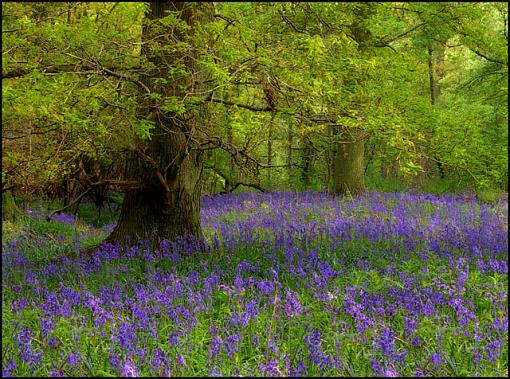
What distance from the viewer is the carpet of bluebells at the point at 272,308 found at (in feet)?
11.0

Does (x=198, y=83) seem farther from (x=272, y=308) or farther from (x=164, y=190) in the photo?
(x=272, y=308)

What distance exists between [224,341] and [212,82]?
324cm

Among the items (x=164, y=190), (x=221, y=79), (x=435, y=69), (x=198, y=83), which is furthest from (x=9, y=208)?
(x=435, y=69)

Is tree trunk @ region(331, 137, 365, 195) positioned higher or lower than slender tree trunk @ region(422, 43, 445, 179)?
lower

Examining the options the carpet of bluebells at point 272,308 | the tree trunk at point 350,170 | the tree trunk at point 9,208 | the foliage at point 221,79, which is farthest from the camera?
the tree trunk at point 350,170

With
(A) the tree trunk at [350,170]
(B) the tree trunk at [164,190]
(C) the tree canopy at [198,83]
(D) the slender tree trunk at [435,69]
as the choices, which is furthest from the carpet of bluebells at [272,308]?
(D) the slender tree trunk at [435,69]

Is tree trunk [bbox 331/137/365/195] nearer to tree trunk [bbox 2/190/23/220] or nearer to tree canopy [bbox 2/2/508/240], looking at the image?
tree canopy [bbox 2/2/508/240]

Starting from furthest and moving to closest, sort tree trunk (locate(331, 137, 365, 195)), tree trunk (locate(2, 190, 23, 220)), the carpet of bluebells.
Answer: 1. tree trunk (locate(331, 137, 365, 195))
2. tree trunk (locate(2, 190, 23, 220))
3. the carpet of bluebells

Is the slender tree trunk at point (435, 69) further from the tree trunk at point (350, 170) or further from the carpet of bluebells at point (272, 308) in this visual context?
the carpet of bluebells at point (272, 308)

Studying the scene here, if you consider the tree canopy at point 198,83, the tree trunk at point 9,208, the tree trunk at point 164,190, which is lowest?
the tree trunk at point 9,208

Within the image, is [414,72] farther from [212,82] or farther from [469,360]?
[469,360]

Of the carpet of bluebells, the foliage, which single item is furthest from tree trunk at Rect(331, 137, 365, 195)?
the carpet of bluebells

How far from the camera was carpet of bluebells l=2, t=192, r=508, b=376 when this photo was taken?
334 cm

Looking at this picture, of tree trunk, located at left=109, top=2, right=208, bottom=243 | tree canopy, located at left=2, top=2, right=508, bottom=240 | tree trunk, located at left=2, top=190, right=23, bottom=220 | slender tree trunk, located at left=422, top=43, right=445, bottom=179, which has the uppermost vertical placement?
slender tree trunk, located at left=422, top=43, right=445, bottom=179
